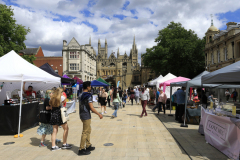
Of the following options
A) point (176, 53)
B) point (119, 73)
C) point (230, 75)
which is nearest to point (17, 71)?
point (230, 75)

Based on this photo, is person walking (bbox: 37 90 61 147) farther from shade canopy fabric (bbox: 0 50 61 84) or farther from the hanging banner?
the hanging banner

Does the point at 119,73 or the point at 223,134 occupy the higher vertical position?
the point at 119,73

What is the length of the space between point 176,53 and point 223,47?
8.75 m

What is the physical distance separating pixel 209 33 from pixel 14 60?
3379 centimetres

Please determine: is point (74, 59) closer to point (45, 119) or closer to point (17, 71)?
point (17, 71)

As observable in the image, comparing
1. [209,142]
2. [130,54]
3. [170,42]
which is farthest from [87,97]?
[130,54]

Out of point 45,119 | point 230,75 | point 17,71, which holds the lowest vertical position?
point 45,119

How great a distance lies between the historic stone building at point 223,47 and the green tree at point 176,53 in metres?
3.48

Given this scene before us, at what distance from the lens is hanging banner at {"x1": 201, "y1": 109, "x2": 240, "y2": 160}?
444 cm

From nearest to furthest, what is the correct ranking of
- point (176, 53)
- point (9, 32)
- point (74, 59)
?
1. point (9, 32)
2. point (176, 53)
3. point (74, 59)

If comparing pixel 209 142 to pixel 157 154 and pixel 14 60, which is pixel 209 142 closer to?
pixel 157 154

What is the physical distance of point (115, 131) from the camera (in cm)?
770

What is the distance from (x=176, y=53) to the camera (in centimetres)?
3609

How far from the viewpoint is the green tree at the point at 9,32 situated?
21594mm
